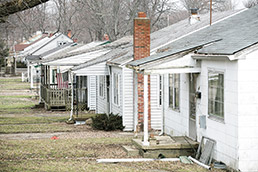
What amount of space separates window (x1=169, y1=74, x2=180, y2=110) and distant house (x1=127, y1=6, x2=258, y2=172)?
0.03 m

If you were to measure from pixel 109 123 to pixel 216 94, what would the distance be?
870cm

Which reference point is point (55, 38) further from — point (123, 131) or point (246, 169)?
point (246, 169)

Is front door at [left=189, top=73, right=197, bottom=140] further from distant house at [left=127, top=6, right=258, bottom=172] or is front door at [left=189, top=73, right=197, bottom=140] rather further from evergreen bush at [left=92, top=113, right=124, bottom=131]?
evergreen bush at [left=92, top=113, right=124, bottom=131]

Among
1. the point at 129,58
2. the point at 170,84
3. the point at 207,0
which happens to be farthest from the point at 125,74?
the point at 207,0

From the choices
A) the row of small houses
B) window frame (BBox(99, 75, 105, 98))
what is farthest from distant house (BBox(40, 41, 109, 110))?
the row of small houses

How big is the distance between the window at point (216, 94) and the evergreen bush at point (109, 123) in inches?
318

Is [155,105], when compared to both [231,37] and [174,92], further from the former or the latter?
[231,37]

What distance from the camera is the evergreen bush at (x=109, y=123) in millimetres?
20938

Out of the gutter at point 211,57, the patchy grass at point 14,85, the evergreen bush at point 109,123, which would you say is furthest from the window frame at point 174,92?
the patchy grass at point 14,85

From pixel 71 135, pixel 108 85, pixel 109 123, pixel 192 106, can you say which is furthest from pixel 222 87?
pixel 108 85

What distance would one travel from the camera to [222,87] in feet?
41.1

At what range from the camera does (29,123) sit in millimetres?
24797

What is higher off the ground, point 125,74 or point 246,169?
point 125,74

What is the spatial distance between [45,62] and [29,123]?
4.31 metres
